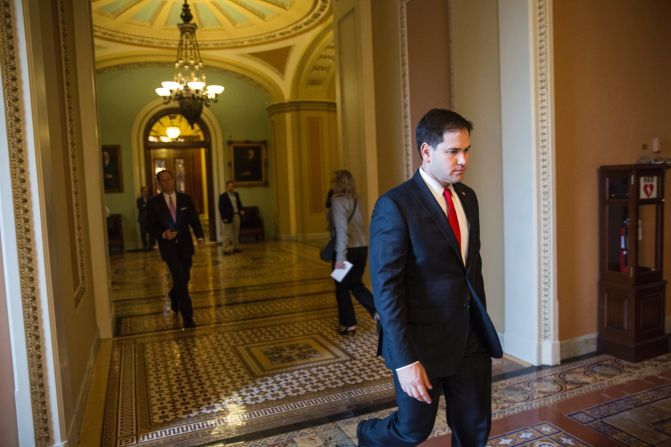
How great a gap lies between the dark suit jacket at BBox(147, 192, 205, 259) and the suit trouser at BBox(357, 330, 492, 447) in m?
3.78

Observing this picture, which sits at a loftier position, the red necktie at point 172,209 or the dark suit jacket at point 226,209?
the red necktie at point 172,209

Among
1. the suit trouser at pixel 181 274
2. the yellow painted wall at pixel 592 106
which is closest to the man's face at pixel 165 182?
the suit trouser at pixel 181 274

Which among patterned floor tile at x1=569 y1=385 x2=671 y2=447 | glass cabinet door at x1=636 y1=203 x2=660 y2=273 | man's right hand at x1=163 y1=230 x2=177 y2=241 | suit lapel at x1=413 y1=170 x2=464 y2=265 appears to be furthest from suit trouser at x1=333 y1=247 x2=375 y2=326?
suit lapel at x1=413 y1=170 x2=464 y2=265

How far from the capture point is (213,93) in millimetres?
10602

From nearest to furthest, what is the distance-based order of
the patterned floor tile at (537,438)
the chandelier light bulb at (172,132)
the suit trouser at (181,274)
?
1. the patterned floor tile at (537,438)
2. the suit trouser at (181,274)
3. the chandelier light bulb at (172,132)

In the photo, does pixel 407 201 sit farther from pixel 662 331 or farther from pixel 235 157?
pixel 235 157

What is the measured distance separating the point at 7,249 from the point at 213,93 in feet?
27.9

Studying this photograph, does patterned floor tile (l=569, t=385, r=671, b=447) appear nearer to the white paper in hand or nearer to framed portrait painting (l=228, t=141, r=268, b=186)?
the white paper in hand

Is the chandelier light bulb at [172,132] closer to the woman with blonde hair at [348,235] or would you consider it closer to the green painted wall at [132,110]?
the green painted wall at [132,110]

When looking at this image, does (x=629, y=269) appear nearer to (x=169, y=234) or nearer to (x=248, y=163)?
(x=169, y=234)

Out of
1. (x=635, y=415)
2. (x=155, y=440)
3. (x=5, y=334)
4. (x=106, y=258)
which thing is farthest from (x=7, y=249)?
(x=635, y=415)

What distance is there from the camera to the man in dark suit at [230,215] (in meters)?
11.5

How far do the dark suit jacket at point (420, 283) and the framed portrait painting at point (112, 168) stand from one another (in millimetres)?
12530

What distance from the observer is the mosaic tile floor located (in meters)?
3.29
